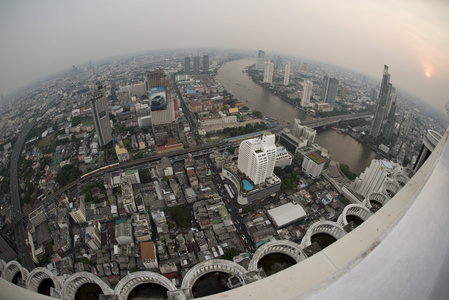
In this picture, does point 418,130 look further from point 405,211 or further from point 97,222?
point 97,222

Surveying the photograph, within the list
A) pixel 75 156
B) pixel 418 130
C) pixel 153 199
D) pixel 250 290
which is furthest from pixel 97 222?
pixel 418 130

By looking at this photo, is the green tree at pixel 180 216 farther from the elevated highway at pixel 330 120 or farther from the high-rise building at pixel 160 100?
the elevated highway at pixel 330 120

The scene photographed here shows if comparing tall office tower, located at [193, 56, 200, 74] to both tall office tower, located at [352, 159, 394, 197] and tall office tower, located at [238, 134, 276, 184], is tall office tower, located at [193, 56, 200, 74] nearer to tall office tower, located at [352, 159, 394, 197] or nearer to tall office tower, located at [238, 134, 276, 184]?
tall office tower, located at [238, 134, 276, 184]

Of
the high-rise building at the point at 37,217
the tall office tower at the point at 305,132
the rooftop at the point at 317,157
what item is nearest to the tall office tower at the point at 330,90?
the tall office tower at the point at 305,132

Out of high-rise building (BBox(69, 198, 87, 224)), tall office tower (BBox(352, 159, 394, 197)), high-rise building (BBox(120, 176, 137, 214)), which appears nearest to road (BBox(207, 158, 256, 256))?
high-rise building (BBox(120, 176, 137, 214))

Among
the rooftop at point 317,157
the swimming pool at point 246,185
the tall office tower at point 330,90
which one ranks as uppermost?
the tall office tower at point 330,90

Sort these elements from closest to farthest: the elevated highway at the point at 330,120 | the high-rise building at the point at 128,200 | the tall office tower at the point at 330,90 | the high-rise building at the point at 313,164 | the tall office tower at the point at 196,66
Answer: the high-rise building at the point at 128,200, the high-rise building at the point at 313,164, the elevated highway at the point at 330,120, the tall office tower at the point at 330,90, the tall office tower at the point at 196,66

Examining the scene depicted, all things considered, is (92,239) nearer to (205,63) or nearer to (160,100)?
(160,100)
